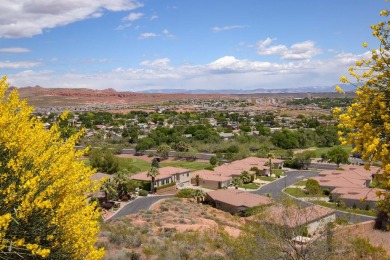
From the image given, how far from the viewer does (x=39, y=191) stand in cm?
937

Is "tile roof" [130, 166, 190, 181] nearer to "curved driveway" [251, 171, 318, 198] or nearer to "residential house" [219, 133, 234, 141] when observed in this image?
"curved driveway" [251, 171, 318, 198]

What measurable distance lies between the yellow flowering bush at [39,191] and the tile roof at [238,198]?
3332 centimetres

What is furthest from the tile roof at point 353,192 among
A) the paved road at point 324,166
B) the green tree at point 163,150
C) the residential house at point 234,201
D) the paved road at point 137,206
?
the green tree at point 163,150

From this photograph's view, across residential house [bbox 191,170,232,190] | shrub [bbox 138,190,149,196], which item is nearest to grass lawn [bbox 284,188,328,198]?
residential house [bbox 191,170,232,190]

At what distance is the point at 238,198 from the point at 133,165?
3500cm

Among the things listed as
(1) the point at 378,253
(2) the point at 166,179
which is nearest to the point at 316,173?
(2) the point at 166,179

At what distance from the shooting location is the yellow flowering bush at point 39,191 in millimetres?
8672

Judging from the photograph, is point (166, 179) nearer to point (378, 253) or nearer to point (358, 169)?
point (358, 169)

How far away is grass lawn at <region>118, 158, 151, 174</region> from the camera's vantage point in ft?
222

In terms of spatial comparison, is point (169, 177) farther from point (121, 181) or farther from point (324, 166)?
point (324, 166)

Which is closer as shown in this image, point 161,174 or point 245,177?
point 161,174

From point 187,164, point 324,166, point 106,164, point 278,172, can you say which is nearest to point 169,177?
point 106,164

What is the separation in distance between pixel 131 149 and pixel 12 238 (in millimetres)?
92829

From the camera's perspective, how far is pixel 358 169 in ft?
216
